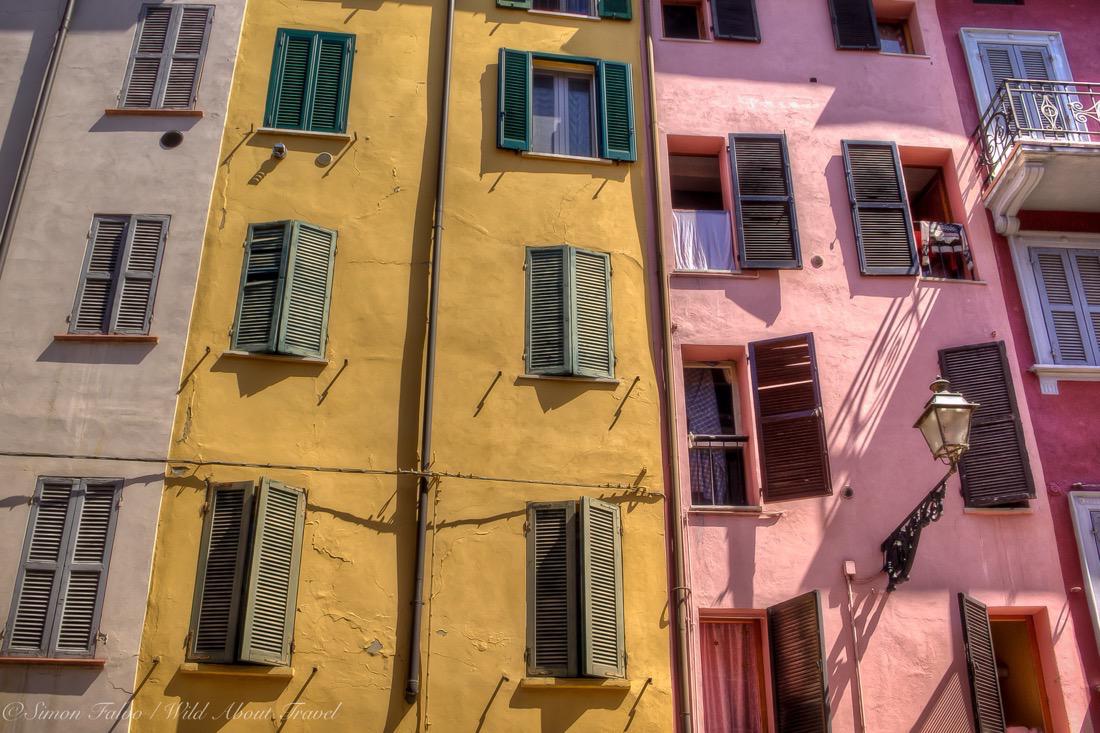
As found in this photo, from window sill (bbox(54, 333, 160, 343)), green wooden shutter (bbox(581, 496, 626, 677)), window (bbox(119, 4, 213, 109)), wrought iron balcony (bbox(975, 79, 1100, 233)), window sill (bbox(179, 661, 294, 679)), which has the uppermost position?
window (bbox(119, 4, 213, 109))

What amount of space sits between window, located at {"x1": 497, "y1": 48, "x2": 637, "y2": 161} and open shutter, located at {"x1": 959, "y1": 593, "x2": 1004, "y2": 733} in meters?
6.55

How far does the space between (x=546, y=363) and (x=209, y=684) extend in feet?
15.8

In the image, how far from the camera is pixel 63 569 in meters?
11.5

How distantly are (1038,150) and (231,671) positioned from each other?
10867mm

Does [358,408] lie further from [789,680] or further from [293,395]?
[789,680]

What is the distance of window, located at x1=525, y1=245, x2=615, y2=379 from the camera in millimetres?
13148

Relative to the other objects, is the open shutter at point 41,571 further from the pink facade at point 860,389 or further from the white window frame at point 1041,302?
the white window frame at point 1041,302

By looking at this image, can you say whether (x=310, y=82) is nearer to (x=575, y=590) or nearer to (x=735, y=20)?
(x=735, y=20)

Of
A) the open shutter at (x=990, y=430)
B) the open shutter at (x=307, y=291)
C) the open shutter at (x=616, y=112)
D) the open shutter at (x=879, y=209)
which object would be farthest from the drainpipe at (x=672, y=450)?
the open shutter at (x=307, y=291)

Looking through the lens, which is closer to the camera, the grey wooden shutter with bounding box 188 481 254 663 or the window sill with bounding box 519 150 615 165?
the grey wooden shutter with bounding box 188 481 254 663

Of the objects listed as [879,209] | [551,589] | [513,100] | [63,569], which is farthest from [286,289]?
[879,209]

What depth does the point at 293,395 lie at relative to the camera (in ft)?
41.5

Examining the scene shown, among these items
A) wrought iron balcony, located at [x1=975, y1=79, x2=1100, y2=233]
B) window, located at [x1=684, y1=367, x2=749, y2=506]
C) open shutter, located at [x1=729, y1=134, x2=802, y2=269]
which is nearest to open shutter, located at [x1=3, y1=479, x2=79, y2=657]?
window, located at [x1=684, y1=367, x2=749, y2=506]

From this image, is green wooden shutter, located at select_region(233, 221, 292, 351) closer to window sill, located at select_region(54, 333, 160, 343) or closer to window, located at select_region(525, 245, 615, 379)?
window sill, located at select_region(54, 333, 160, 343)
